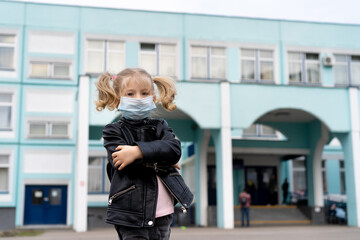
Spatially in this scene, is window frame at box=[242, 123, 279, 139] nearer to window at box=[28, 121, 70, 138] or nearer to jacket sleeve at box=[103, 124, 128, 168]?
window at box=[28, 121, 70, 138]

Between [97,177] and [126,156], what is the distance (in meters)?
24.5

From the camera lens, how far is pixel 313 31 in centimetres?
2514

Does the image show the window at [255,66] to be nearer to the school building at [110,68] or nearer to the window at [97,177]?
the school building at [110,68]

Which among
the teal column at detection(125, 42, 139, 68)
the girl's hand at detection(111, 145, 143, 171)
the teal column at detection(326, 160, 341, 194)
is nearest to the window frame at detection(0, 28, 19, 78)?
the teal column at detection(125, 42, 139, 68)

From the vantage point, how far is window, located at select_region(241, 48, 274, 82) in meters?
24.2

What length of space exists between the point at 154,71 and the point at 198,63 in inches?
82.7

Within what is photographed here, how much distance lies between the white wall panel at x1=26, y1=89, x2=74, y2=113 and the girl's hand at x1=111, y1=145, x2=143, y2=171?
2240cm

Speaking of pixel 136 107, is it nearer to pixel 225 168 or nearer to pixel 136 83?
pixel 136 83

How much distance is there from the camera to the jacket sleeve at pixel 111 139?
10.3 ft

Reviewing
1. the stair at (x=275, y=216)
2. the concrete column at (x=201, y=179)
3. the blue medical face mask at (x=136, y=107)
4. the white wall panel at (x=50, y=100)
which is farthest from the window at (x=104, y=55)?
the blue medical face mask at (x=136, y=107)

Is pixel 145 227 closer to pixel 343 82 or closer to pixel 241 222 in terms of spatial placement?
pixel 241 222

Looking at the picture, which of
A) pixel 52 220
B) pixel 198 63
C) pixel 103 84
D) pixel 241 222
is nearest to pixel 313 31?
pixel 198 63

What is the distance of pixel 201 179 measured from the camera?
24594 mm

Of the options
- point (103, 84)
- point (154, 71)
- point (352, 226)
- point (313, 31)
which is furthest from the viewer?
point (313, 31)
